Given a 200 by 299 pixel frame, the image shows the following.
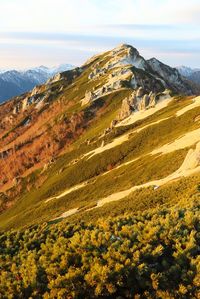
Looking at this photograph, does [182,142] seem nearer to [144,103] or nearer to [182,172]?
[182,172]

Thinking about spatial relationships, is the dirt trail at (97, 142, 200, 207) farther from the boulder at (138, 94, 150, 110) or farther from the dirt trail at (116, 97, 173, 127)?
the boulder at (138, 94, 150, 110)

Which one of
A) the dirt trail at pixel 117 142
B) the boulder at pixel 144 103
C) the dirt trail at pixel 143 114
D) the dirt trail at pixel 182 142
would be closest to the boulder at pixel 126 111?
the dirt trail at pixel 143 114

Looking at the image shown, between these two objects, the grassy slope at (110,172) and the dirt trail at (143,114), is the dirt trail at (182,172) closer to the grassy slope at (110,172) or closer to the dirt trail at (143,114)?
the grassy slope at (110,172)

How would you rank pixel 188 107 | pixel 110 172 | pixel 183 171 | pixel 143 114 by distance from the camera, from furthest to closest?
pixel 143 114 < pixel 188 107 < pixel 110 172 < pixel 183 171

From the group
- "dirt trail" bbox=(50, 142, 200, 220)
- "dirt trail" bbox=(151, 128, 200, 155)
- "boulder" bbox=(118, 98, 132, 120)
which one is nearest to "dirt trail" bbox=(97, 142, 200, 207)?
Answer: "dirt trail" bbox=(50, 142, 200, 220)

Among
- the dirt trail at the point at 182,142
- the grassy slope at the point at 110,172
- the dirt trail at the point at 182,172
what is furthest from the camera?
the dirt trail at the point at 182,142

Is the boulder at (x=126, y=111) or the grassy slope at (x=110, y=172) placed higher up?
the boulder at (x=126, y=111)

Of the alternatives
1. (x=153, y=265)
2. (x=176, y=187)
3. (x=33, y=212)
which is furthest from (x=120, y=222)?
(x=33, y=212)

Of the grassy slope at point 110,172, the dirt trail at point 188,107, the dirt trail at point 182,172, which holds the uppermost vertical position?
the dirt trail at point 182,172

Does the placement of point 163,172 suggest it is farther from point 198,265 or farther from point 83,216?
point 198,265

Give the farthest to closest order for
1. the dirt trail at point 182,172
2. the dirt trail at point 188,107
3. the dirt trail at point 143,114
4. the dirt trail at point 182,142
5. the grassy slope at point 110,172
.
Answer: the dirt trail at point 143,114, the dirt trail at point 188,107, the dirt trail at point 182,142, the grassy slope at point 110,172, the dirt trail at point 182,172

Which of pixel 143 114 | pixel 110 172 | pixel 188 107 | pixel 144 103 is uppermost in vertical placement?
pixel 144 103

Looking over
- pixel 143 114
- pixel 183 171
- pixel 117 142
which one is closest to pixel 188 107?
pixel 117 142

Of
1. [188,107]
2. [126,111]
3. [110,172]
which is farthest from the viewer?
[126,111]
